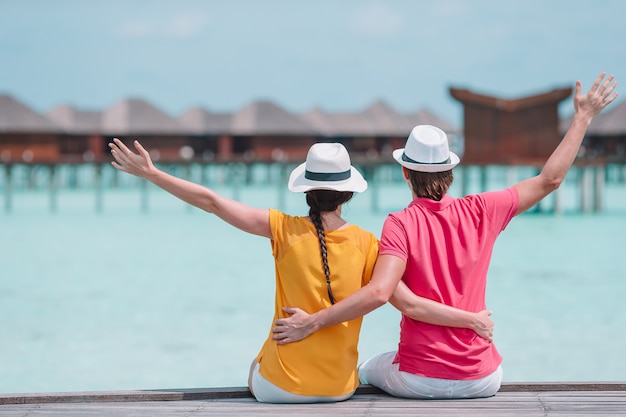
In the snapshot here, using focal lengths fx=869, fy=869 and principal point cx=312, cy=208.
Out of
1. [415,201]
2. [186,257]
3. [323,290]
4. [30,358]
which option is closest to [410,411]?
[323,290]

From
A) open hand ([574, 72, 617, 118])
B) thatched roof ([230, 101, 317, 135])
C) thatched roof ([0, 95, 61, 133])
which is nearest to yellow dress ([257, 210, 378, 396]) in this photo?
open hand ([574, 72, 617, 118])

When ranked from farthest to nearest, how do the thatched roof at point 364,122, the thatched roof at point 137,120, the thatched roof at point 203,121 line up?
the thatched roof at point 364,122 → the thatched roof at point 203,121 → the thatched roof at point 137,120

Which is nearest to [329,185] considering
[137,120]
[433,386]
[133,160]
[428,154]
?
[428,154]

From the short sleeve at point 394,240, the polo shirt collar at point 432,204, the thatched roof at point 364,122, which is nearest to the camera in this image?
the short sleeve at point 394,240

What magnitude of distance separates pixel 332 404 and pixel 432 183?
0.90m

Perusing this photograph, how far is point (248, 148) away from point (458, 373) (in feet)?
138

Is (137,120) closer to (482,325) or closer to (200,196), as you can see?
(200,196)

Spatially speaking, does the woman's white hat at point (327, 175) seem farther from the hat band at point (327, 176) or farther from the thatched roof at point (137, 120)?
the thatched roof at point (137, 120)

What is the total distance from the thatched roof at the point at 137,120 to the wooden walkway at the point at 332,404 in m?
41.0

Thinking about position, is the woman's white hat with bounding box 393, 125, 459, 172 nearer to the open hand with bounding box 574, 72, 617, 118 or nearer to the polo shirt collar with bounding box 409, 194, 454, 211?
the polo shirt collar with bounding box 409, 194, 454, 211

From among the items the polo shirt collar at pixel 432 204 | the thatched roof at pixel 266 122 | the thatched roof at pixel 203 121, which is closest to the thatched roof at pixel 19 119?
the thatched roof at pixel 203 121

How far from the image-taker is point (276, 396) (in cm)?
324

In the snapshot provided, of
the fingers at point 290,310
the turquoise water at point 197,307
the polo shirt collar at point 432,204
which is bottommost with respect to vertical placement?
the turquoise water at point 197,307

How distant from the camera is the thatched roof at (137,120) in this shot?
43.7 meters
